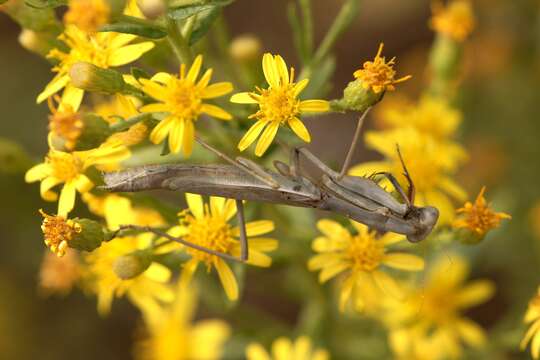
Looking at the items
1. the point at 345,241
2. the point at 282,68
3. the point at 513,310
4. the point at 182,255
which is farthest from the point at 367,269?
the point at 513,310

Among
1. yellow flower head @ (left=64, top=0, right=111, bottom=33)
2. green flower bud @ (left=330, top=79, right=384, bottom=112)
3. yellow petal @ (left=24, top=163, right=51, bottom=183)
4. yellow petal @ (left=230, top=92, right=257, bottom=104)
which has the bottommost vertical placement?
yellow petal @ (left=24, top=163, right=51, bottom=183)

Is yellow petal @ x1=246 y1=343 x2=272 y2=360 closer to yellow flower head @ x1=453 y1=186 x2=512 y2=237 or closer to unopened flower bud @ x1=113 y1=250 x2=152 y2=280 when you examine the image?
unopened flower bud @ x1=113 y1=250 x2=152 y2=280

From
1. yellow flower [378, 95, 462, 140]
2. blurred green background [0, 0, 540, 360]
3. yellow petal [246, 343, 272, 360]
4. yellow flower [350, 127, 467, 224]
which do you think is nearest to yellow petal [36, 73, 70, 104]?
yellow flower [350, 127, 467, 224]

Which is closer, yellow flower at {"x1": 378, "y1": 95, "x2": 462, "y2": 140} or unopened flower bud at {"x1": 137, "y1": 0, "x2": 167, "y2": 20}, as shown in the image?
unopened flower bud at {"x1": 137, "y1": 0, "x2": 167, "y2": 20}

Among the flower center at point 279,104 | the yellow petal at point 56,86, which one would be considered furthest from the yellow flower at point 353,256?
the yellow petal at point 56,86

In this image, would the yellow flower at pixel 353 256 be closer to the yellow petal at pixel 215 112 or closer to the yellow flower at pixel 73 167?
the yellow petal at pixel 215 112

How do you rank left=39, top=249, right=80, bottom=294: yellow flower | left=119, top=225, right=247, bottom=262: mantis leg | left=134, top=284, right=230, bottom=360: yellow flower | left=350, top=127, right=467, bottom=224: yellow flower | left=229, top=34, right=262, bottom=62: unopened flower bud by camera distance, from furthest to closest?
left=134, top=284, right=230, bottom=360: yellow flower
left=39, top=249, right=80, bottom=294: yellow flower
left=229, top=34, right=262, bottom=62: unopened flower bud
left=350, top=127, right=467, bottom=224: yellow flower
left=119, top=225, right=247, bottom=262: mantis leg
